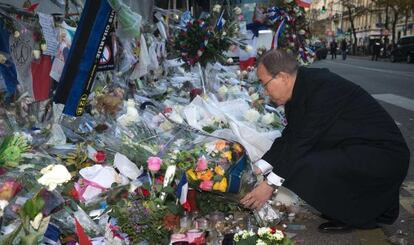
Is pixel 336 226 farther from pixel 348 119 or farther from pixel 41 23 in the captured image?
pixel 41 23

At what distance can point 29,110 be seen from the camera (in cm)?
404

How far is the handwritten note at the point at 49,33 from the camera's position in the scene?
153 inches

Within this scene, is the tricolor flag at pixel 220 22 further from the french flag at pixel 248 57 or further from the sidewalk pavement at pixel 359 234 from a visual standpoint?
the sidewalk pavement at pixel 359 234

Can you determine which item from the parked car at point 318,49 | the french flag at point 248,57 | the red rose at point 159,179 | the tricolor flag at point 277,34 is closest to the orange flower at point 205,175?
the red rose at point 159,179

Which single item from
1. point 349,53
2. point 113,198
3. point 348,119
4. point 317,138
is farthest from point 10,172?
point 349,53

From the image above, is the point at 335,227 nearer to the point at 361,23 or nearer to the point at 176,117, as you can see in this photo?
the point at 176,117

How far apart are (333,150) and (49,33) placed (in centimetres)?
232

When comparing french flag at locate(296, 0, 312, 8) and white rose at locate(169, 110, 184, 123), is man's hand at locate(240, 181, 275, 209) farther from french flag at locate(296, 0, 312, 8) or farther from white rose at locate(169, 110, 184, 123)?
french flag at locate(296, 0, 312, 8)

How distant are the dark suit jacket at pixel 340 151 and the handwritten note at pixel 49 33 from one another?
1.94 m

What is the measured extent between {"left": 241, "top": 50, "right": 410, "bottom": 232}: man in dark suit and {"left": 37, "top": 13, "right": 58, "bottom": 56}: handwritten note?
1732mm

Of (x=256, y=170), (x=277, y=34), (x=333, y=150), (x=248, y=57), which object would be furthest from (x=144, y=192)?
(x=277, y=34)

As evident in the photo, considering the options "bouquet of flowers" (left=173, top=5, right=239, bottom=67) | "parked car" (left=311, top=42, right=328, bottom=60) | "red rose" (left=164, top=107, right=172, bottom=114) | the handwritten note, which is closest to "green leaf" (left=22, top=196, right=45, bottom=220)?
the handwritten note

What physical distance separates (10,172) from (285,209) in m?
2.04

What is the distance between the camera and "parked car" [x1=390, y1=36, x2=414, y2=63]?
98.5 feet
